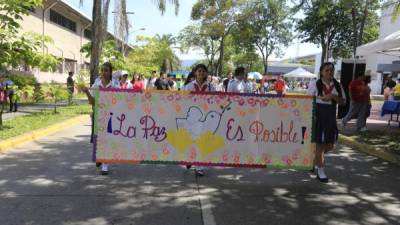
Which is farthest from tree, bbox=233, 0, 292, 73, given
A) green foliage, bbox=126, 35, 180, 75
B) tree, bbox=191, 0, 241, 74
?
green foliage, bbox=126, 35, 180, 75

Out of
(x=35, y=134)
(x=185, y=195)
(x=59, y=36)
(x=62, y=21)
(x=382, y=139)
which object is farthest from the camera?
(x=62, y=21)

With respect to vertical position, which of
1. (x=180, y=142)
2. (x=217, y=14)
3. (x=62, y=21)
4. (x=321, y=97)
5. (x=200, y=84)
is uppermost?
(x=217, y=14)

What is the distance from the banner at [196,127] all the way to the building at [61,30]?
16945 mm

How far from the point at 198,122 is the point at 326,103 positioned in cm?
185

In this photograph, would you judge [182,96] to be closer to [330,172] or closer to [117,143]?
[117,143]

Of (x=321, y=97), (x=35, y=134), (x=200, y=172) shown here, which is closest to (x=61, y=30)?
(x=35, y=134)

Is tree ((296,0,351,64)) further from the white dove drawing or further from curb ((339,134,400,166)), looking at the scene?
the white dove drawing

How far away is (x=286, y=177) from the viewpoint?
7520mm

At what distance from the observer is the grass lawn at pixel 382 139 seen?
10.3m

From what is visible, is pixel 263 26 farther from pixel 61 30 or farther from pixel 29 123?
pixel 29 123

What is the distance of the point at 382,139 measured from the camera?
38.2ft

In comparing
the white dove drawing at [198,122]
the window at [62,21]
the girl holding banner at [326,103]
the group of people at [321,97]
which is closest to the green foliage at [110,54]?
the window at [62,21]

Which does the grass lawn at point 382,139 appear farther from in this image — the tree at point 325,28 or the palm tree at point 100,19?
the tree at point 325,28

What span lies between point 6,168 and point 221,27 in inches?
1445
